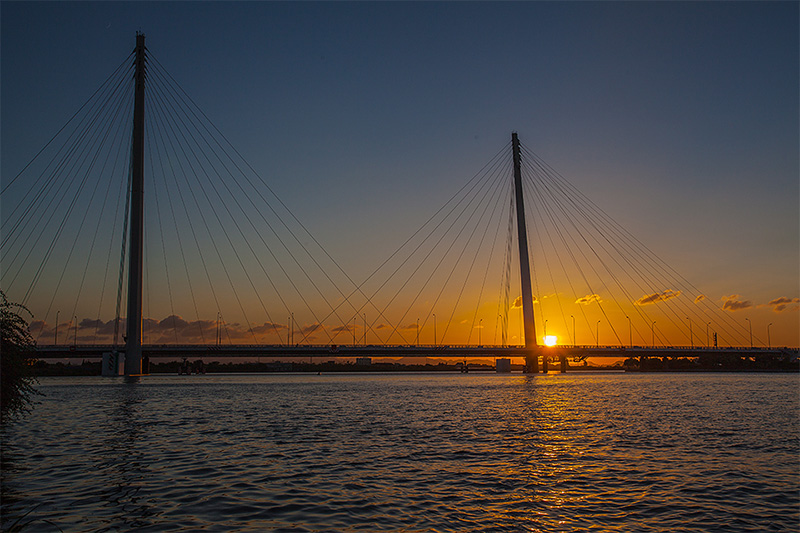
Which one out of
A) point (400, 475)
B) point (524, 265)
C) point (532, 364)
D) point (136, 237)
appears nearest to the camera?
point (400, 475)

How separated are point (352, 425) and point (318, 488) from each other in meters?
15.8

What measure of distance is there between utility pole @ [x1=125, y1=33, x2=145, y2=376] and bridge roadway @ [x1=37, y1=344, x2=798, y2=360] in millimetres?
19773

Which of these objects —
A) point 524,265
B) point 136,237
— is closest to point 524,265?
point 524,265

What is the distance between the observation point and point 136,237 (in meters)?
84.8

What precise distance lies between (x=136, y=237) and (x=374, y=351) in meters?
64.9

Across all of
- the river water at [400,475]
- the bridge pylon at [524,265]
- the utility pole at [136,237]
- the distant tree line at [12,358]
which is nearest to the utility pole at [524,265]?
the bridge pylon at [524,265]

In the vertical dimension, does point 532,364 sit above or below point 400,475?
below

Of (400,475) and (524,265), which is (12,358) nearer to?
(400,475)

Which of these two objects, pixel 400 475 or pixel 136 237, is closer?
pixel 400 475

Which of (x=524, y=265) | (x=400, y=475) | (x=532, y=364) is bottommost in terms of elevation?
(x=532, y=364)

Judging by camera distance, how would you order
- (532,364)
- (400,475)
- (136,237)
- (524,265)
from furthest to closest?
(532,364), (524,265), (136,237), (400,475)

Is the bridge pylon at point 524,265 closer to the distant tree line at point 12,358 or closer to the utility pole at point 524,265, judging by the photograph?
the utility pole at point 524,265

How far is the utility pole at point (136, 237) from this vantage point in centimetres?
8366

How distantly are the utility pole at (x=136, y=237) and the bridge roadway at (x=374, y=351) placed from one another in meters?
19.8
